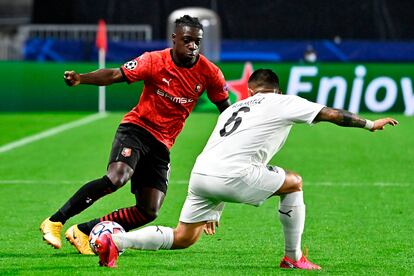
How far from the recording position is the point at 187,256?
9.45 metres

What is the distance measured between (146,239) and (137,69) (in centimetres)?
166

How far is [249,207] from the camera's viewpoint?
13055 millimetres

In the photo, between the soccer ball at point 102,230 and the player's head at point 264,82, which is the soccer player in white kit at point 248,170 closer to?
Answer: the player's head at point 264,82

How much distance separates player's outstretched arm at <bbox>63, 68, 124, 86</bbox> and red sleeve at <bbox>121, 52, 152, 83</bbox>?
0.06m

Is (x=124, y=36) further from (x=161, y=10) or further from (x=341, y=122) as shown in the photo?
(x=341, y=122)

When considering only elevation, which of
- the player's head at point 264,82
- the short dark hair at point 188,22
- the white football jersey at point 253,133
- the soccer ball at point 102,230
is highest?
the short dark hair at point 188,22

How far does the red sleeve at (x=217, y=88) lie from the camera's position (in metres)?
9.81

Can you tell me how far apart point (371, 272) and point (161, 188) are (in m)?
2.06

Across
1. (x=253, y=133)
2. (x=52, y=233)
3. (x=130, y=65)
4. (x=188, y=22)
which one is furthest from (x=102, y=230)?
(x=188, y=22)

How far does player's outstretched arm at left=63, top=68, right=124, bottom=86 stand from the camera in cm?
905

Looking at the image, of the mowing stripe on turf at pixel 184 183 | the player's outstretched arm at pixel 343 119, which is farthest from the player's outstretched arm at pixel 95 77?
the mowing stripe on turf at pixel 184 183

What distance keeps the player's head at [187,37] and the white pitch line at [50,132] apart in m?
10.7

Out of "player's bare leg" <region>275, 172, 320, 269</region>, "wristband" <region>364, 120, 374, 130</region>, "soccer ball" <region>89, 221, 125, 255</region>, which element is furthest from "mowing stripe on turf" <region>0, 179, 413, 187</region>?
"wristband" <region>364, 120, 374, 130</region>

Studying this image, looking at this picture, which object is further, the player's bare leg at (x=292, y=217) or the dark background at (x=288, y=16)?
the dark background at (x=288, y=16)
